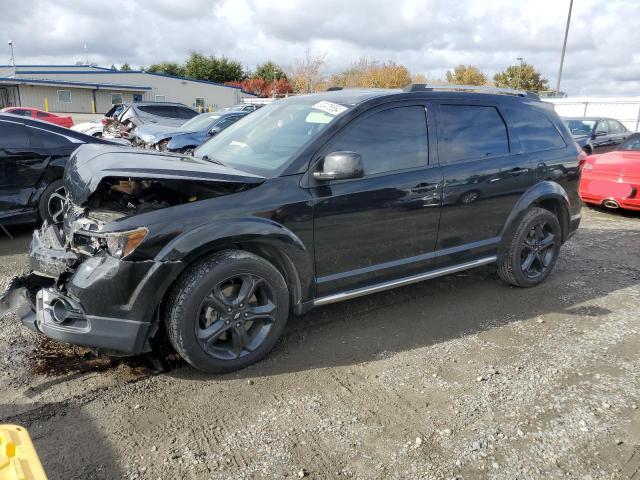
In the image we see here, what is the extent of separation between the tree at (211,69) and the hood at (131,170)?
61.8m

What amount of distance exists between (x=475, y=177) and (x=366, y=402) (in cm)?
209

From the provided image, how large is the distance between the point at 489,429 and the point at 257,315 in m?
1.52

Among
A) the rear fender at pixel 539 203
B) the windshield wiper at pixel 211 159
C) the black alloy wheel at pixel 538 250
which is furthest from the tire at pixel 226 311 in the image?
the black alloy wheel at pixel 538 250

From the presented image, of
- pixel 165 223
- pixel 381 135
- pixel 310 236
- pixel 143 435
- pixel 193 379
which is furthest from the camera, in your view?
pixel 381 135

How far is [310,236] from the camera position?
3.31 metres

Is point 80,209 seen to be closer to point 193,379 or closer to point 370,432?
point 193,379

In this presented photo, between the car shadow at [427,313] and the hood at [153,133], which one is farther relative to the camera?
the hood at [153,133]

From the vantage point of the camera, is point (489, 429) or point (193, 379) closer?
point (489, 429)

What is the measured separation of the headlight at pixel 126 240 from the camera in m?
2.71

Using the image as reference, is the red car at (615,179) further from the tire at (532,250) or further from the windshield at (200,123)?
the windshield at (200,123)

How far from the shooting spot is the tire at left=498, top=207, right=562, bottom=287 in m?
4.52

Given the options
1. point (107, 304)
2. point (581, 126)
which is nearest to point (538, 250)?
point (107, 304)

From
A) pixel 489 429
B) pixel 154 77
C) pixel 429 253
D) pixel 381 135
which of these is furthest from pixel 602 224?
pixel 154 77

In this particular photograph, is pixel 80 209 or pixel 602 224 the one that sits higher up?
pixel 80 209
